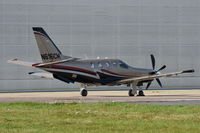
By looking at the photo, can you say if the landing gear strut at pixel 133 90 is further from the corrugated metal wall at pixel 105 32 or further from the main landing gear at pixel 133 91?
the corrugated metal wall at pixel 105 32

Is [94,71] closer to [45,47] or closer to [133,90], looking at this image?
[133,90]

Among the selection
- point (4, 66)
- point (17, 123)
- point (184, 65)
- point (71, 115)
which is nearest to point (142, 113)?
point (71, 115)

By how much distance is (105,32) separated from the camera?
6400 centimetres

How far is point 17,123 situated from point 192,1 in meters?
49.5

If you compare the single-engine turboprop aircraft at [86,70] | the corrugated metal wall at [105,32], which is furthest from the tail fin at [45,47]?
the corrugated metal wall at [105,32]

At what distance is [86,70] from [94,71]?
2.34ft

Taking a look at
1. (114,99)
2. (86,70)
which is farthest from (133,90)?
(114,99)

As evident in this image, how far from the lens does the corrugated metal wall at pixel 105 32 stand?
2414 inches

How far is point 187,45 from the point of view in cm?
6650

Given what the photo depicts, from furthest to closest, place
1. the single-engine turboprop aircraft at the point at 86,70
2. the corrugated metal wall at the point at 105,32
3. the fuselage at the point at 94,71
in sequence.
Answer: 1. the corrugated metal wall at the point at 105,32
2. the fuselage at the point at 94,71
3. the single-engine turboprop aircraft at the point at 86,70

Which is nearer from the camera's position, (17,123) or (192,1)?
(17,123)

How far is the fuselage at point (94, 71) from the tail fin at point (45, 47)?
61 centimetres

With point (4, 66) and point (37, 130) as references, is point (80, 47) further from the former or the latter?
point (37, 130)

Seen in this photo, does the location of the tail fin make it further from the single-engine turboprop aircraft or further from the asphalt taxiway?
the asphalt taxiway
